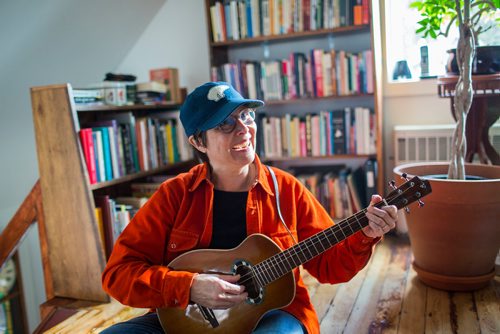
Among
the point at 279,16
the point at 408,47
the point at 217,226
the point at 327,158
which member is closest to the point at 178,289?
the point at 217,226

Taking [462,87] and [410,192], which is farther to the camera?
[462,87]

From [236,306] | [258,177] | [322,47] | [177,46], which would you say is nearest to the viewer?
[236,306]

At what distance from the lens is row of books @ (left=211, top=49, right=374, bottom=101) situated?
262cm

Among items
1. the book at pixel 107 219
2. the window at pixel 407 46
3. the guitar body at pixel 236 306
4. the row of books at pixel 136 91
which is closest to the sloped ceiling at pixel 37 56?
the row of books at pixel 136 91

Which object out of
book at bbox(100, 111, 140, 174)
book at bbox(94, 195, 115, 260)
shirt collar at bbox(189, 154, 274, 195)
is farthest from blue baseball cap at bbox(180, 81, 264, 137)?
book at bbox(100, 111, 140, 174)

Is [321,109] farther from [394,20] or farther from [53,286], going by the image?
[53,286]

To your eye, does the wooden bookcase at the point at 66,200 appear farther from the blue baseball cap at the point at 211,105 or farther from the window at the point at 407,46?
the window at the point at 407,46

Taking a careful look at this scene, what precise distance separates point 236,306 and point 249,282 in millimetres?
74

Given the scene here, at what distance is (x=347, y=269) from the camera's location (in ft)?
4.07

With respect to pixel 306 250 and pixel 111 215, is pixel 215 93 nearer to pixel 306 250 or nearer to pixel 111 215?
pixel 306 250

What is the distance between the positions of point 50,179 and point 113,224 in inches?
15.1

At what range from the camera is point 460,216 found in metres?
1.74

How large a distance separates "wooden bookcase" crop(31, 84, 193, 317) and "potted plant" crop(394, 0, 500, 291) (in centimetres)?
142

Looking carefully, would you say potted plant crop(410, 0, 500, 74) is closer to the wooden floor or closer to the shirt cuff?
the wooden floor
